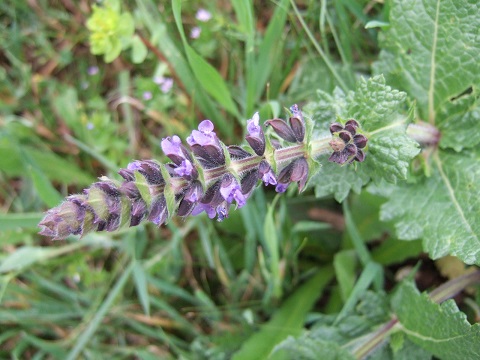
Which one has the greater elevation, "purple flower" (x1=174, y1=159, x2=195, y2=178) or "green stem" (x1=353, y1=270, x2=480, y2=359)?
"purple flower" (x1=174, y1=159, x2=195, y2=178)

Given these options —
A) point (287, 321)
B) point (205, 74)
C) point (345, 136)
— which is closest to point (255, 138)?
point (345, 136)

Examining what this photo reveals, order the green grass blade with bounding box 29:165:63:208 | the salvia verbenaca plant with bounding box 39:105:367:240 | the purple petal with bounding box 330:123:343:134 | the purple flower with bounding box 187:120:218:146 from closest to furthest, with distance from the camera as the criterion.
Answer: the salvia verbenaca plant with bounding box 39:105:367:240
the purple flower with bounding box 187:120:218:146
the purple petal with bounding box 330:123:343:134
the green grass blade with bounding box 29:165:63:208

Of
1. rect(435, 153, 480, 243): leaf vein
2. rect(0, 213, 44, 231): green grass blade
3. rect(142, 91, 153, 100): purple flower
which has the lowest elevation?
rect(435, 153, 480, 243): leaf vein

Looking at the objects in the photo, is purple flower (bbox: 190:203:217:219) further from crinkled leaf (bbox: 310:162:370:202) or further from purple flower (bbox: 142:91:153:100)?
purple flower (bbox: 142:91:153:100)

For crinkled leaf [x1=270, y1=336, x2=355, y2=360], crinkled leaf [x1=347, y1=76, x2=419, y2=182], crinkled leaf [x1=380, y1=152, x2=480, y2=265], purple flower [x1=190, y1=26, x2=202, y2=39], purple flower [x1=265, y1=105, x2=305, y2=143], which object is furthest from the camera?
purple flower [x1=190, y1=26, x2=202, y2=39]

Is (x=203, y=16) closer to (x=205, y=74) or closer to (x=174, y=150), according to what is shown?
(x=205, y=74)

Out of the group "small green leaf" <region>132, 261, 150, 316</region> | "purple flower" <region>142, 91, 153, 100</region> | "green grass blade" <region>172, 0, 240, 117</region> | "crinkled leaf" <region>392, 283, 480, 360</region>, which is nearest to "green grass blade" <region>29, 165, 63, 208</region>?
"small green leaf" <region>132, 261, 150, 316</region>

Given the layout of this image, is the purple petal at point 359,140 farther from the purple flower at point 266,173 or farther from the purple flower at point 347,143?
the purple flower at point 266,173

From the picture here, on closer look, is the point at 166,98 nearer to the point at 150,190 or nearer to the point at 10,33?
the point at 10,33
